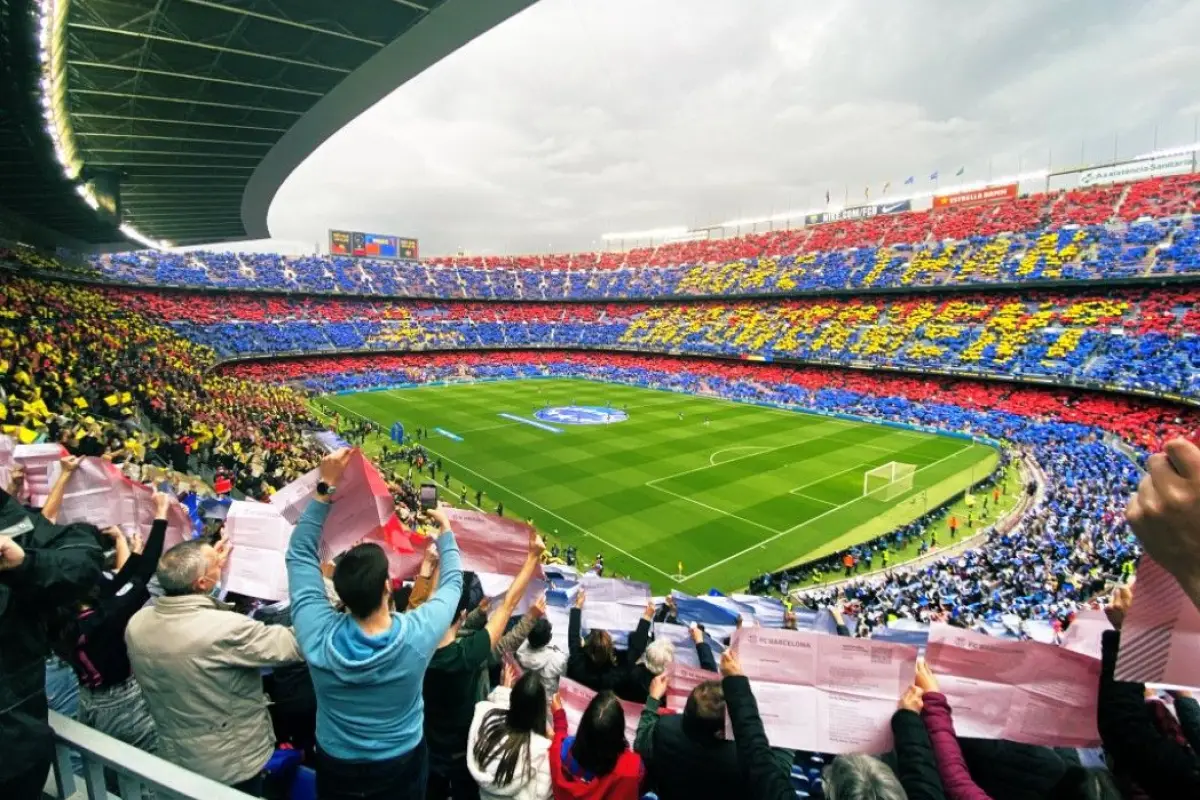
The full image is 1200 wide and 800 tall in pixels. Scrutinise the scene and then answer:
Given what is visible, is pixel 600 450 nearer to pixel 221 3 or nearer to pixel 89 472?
pixel 221 3

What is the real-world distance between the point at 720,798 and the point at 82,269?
56.6 metres

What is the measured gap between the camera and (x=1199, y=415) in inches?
1275

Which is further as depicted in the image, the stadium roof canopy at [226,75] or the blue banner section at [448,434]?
the blue banner section at [448,434]

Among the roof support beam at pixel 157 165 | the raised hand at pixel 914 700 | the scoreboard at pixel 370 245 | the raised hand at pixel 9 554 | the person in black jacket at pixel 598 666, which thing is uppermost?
the scoreboard at pixel 370 245

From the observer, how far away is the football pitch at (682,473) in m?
22.4

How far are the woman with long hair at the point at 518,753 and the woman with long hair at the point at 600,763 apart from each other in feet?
0.43

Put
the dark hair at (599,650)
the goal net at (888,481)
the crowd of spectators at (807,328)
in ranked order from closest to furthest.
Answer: the dark hair at (599,650), the goal net at (888,481), the crowd of spectators at (807,328)

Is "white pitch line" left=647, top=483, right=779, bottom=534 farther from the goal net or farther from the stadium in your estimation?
the goal net

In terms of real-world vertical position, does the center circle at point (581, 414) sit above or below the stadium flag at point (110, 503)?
below

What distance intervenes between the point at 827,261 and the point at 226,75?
60221mm

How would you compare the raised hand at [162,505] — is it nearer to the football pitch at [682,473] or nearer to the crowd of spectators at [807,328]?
the football pitch at [682,473]

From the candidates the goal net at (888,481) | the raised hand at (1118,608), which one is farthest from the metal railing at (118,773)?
the goal net at (888,481)

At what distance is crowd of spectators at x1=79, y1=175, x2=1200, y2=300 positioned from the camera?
46750 mm

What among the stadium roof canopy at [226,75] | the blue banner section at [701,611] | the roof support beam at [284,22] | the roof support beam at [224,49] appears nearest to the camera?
the blue banner section at [701,611]
